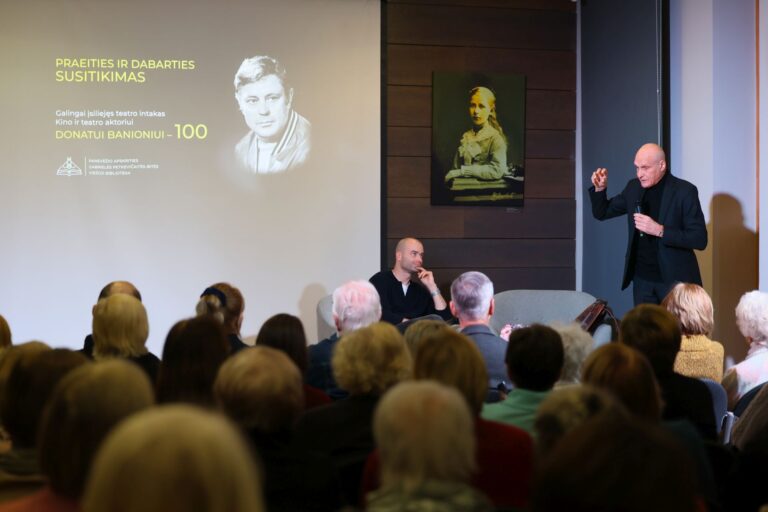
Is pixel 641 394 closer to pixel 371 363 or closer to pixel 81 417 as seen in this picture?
pixel 371 363

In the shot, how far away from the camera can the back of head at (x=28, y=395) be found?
192cm

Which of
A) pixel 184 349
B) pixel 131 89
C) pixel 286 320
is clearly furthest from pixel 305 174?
pixel 184 349

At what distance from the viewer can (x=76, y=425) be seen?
142 centimetres

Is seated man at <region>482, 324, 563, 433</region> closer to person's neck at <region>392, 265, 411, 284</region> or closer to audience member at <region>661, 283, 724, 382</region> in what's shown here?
audience member at <region>661, 283, 724, 382</region>

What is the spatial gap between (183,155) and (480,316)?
10.9ft

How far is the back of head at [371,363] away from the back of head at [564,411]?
0.79 meters

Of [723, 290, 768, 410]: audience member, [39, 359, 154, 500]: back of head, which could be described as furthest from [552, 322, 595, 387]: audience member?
[39, 359, 154, 500]: back of head

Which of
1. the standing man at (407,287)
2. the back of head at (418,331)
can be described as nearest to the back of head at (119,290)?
the back of head at (418,331)

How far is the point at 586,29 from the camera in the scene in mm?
6871

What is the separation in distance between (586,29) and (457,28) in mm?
1031

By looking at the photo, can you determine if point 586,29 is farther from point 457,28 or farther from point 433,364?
point 433,364

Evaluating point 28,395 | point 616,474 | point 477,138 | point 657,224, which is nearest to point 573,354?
point 28,395

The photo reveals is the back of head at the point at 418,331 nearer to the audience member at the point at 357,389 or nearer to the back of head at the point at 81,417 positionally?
the audience member at the point at 357,389

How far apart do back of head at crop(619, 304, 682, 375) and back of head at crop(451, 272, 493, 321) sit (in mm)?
975
